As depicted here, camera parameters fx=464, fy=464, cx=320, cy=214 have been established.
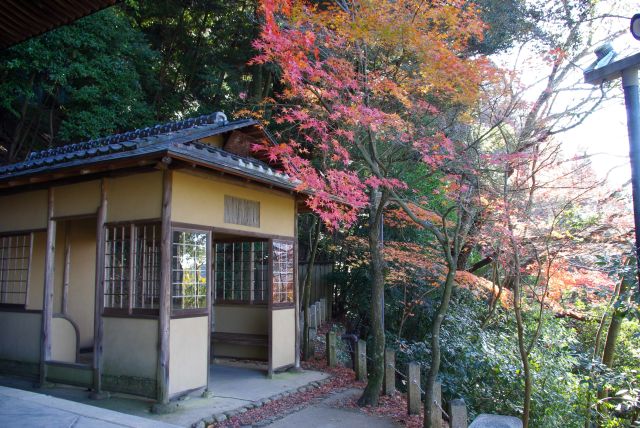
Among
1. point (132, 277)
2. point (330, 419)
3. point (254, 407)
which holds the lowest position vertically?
point (330, 419)

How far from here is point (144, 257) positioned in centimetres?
662

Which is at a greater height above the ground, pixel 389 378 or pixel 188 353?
pixel 188 353

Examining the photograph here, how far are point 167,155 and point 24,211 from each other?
4122mm

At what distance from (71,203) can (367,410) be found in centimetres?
556

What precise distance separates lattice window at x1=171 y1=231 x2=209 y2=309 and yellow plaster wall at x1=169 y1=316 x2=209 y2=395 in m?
0.27

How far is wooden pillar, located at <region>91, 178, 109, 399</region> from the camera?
6559 millimetres

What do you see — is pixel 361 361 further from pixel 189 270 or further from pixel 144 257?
pixel 144 257

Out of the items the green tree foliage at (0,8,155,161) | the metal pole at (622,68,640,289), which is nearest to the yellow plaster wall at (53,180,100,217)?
the green tree foliage at (0,8,155,161)

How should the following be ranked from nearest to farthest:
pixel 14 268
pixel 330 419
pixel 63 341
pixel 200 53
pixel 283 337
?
1. pixel 330 419
2. pixel 63 341
3. pixel 14 268
4. pixel 283 337
5. pixel 200 53

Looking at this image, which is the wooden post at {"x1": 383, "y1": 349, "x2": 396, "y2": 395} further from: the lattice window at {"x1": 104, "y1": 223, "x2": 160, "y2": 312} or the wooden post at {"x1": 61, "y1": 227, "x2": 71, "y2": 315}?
the wooden post at {"x1": 61, "y1": 227, "x2": 71, "y2": 315}

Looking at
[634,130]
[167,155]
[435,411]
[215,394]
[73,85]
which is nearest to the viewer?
[634,130]

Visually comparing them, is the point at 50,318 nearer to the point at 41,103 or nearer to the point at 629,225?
the point at 41,103

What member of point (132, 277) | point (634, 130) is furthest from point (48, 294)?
point (634, 130)

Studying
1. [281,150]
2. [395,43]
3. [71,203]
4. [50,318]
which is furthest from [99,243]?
[395,43]
